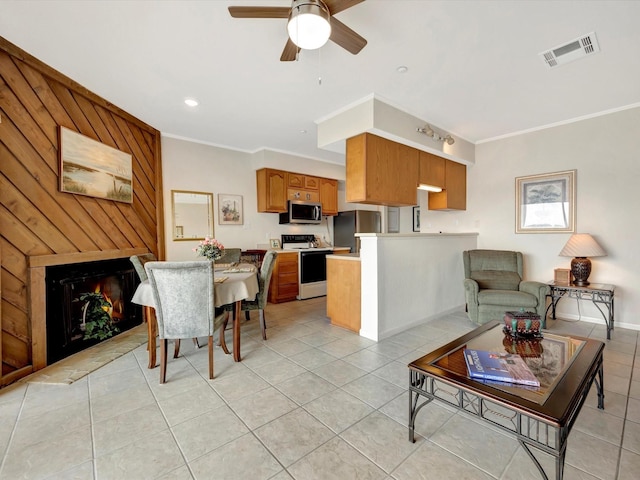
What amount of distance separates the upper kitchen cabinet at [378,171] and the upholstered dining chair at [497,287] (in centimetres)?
134

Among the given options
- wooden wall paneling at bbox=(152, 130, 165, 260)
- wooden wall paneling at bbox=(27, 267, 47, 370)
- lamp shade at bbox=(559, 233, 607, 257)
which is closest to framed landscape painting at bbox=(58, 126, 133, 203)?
wooden wall paneling at bbox=(152, 130, 165, 260)

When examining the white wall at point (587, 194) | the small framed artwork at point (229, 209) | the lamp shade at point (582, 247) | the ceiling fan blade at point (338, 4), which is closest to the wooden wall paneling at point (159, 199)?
the small framed artwork at point (229, 209)

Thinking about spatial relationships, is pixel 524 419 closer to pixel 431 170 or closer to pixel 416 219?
pixel 431 170

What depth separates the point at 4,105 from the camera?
7.54ft

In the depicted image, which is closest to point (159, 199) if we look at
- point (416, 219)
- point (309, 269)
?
point (309, 269)

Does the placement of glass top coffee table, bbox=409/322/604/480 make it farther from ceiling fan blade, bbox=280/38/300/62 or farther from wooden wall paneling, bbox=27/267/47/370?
wooden wall paneling, bbox=27/267/47/370

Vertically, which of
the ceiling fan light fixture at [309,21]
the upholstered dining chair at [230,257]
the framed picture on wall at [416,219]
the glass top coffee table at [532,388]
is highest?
the ceiling fan light fixture at [309,21]

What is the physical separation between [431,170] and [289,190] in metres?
2.42

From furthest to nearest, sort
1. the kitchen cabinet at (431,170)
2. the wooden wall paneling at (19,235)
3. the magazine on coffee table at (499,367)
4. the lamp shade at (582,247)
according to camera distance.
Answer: the kitchen cabinet at (431,170)
the lamp shade at (582,247)
the wooden wall paneling at (19,235)
the magazine on coffee table at (499,367)

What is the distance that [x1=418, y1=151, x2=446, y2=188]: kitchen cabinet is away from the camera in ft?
13.0

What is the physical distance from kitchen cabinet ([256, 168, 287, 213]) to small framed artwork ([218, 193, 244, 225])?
381mm

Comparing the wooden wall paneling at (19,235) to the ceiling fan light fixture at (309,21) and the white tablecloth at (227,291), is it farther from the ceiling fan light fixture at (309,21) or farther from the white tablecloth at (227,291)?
the ceiling fan light fixture at (309,21)

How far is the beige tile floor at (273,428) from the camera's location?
4.72ft

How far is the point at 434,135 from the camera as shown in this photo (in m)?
3.76
